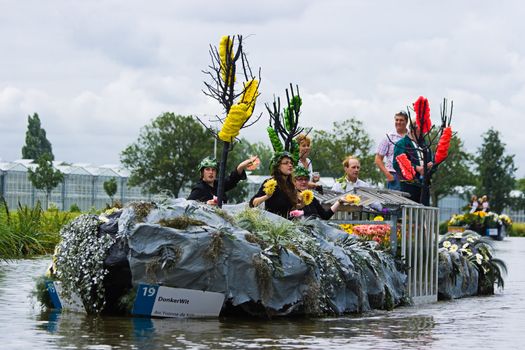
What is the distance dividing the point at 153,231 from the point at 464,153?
73706 mm

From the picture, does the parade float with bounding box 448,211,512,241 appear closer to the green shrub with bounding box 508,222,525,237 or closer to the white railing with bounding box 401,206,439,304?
the green shrub with bounding box 508,222,525,237

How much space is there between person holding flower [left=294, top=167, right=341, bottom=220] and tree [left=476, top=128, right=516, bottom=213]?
7098cm

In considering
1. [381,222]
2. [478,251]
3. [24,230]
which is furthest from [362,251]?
[24,230]

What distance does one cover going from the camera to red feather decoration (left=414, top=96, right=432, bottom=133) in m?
19.3

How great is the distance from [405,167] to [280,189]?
466cm

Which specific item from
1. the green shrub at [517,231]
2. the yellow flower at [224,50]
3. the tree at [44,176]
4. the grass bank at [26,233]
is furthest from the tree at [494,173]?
the yellow flower at [224,50]

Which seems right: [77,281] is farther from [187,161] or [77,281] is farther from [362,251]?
[187,161]

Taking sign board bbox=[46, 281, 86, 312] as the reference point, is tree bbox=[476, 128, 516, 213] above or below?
above

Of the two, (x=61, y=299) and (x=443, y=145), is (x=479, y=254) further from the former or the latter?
(x=61, y=299)

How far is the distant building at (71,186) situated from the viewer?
74.6 meters

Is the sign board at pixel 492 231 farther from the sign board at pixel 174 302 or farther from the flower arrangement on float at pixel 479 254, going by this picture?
the sign board at pixel 174 302

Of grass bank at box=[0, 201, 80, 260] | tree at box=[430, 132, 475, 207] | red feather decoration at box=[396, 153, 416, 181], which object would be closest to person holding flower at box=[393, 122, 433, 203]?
red feather decoration at box=[396, 153, 416, 181]

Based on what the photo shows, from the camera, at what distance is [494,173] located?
85.4 metres

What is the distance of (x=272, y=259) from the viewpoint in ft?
39.5
